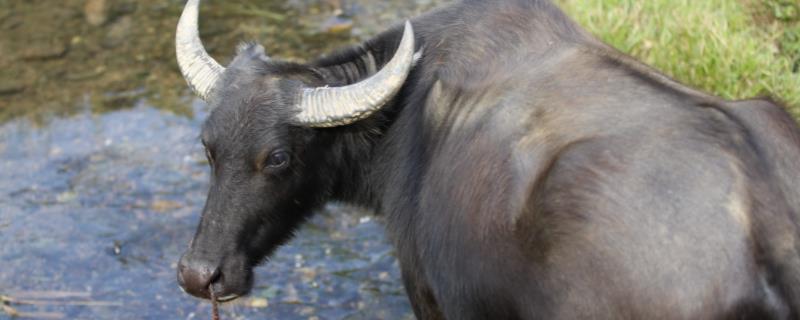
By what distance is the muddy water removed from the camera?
252 inches

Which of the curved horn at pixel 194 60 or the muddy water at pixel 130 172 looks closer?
the curved horn at pixel 194 60

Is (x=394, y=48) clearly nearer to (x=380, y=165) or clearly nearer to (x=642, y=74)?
(x=380, y=165)

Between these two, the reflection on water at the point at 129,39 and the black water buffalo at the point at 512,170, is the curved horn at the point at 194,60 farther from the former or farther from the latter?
the reflection on water at the point at 129,39

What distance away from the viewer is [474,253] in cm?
409

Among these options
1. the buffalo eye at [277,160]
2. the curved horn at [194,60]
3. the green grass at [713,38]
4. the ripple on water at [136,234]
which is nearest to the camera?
the buffalo eye at [277,160]

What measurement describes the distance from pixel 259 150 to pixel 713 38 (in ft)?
11.2

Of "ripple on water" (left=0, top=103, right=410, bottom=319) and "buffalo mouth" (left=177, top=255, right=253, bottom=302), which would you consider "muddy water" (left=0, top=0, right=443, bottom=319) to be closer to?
"ripple on water" (left=0, top=103, right=410, bottom=319)

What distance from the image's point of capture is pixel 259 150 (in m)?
4.73

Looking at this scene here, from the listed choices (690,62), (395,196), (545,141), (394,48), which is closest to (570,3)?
(690,62)

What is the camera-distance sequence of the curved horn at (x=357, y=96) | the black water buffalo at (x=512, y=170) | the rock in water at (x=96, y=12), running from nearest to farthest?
the black water buffalo at (x=512, y=170) < the curved horn at (x=357, y=96) < the rock in water at (x=96, y=12)

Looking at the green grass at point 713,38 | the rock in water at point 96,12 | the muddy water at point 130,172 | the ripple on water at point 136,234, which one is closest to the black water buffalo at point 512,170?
the muddy water at point 130,172

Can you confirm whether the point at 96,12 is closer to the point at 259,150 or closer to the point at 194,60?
the point at 194,60

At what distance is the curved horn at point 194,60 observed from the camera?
520 centimetres

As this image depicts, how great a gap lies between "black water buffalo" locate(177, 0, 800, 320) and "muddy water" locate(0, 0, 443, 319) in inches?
42.3
